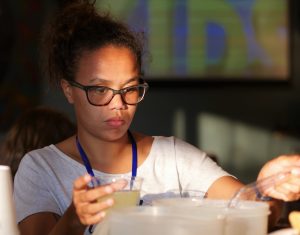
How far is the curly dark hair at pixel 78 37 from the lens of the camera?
6.28ft

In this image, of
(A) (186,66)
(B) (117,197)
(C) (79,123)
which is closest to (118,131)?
(C) (79,123)

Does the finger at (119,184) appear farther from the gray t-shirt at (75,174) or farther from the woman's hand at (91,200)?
the gray t-shirt at (75,174)

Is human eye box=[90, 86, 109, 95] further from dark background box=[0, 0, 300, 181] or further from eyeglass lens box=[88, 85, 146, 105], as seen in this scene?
dark background box=[0, 0, 300, 181]

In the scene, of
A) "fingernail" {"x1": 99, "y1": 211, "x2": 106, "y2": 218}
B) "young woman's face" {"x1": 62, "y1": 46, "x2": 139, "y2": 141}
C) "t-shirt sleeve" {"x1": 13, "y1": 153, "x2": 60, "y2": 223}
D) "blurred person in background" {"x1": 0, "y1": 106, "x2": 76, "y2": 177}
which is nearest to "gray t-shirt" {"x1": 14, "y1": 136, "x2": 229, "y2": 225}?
"t-shirt sleeve" {"x1": 13, "y1": 153, "x2": 60, "y2": 223}

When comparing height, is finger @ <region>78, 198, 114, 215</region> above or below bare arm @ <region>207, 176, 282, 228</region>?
above

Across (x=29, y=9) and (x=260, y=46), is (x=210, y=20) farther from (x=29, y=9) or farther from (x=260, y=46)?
(x=29, y=9)

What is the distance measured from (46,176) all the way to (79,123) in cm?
16

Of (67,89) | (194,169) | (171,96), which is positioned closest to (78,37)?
(67,89)

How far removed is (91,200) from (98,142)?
0.61m

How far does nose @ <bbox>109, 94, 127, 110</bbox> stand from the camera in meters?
1.76

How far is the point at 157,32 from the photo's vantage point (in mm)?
5348

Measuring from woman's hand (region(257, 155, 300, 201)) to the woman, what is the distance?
30 mm

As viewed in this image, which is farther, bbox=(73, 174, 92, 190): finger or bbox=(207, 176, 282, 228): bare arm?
bbox=(207, 176, 282, 228): bare arm

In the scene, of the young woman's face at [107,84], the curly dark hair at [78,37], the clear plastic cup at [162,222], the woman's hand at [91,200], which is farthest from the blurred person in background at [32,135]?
the clear plastic cup at [162,222]
